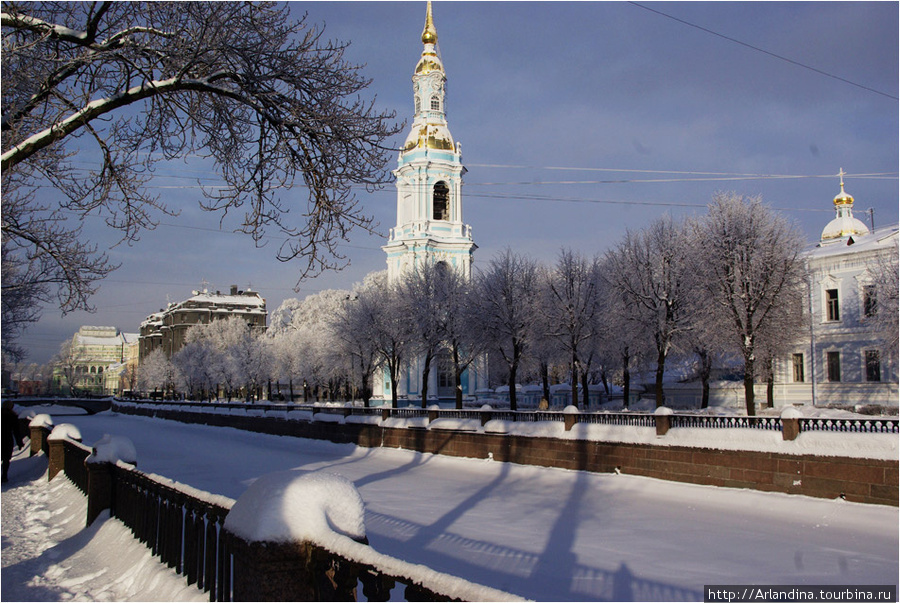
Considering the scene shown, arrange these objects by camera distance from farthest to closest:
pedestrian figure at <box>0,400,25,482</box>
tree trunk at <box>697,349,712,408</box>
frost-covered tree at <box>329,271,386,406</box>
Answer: frost-covered tree at <box>329,271,386,406</box>, tree trunk at <box>697,349,712,408</box>, pedestrian figure at <box>0,400,25,482</box>

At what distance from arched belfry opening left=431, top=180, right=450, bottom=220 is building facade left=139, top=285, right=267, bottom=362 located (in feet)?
184

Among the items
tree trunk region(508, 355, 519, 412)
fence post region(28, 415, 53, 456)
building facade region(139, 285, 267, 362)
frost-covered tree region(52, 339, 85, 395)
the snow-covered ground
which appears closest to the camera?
the snow-covered ground

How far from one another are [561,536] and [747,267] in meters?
20.4

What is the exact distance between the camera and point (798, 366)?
42.5 metres

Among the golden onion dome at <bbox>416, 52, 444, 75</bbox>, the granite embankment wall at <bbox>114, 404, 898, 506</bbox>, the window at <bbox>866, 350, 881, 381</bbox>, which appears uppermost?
the golden onion dome at <bbox>416, 52, 444, 75</bbox>

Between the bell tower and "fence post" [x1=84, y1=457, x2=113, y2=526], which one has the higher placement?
Result: the bell tower

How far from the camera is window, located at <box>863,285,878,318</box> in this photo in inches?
1454

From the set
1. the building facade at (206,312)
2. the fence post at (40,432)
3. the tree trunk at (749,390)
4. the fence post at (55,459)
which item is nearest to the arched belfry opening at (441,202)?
the tree trunk at (749,390)

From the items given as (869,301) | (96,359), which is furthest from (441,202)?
(96,359)

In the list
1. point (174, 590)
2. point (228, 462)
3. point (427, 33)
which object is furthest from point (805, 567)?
point (427, 33)

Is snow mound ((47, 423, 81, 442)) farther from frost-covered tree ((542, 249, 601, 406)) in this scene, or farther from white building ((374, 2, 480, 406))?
white building ((374, 2, 480, 406))

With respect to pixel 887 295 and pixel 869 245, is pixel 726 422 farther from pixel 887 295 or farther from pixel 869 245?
pixel 869 245

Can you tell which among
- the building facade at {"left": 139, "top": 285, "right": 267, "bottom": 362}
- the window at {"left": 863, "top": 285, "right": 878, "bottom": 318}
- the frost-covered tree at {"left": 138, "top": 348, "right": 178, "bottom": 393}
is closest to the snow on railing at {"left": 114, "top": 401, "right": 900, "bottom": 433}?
the window at {"left": 863, "top": 285, "right": 878, "bottom": 318}

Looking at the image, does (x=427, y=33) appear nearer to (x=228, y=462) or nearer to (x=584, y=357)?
(x=584, y=357)
